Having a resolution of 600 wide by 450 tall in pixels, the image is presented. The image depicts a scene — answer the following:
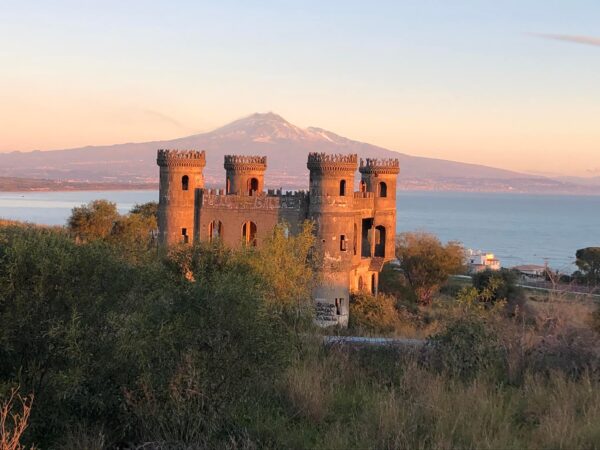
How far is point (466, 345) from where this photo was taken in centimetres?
974

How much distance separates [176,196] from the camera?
33656 mm

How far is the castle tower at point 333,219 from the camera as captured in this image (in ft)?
100

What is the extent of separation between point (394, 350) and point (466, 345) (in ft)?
5.56

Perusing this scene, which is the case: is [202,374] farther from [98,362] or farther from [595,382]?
[595,382]

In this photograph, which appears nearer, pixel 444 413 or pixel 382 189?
pixel 444 413

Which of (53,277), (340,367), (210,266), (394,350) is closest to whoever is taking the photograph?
(53,277)

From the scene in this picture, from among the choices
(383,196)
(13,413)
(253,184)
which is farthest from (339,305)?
(13,413)

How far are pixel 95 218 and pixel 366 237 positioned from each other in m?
19.8

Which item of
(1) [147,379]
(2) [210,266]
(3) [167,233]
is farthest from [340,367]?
(3) [167,233]

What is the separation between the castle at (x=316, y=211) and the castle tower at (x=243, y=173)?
0.05 meters

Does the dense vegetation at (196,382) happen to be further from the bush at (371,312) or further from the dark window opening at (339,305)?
the dark window opening at (339,305)

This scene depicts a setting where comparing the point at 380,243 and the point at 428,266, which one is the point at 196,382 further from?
the point at 428,266

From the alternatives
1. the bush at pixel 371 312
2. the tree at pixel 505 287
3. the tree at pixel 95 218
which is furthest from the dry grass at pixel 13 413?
the tree at pixel 95 218

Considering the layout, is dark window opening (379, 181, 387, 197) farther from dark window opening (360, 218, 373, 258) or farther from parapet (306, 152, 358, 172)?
parapet (306, 152, 358, 172)
